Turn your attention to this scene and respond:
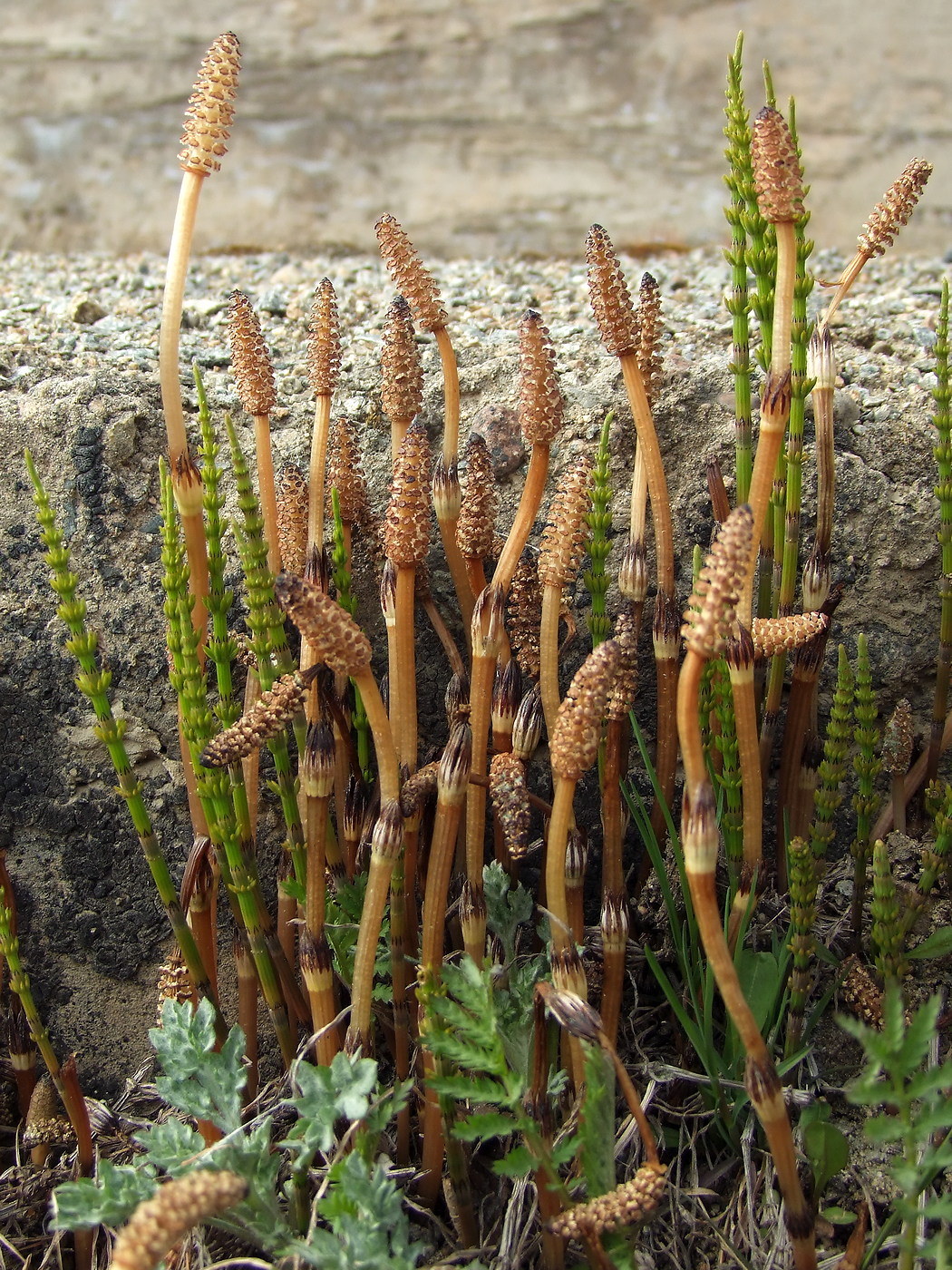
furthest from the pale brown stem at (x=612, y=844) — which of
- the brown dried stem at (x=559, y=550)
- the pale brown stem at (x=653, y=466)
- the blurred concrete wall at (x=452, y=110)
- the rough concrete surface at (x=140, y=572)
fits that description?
the blurred concrete wall at (x=452, y=110)

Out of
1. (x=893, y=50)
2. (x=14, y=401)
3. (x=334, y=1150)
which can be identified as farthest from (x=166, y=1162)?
(x=893, y=50)

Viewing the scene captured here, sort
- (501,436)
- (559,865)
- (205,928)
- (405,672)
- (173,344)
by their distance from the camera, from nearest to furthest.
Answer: (559,865) → (405,672) → (173,344) → (205,928) → (501,436)

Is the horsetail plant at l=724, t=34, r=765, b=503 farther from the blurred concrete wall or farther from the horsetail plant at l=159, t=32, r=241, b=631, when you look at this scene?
Answer: the blurred concrete wall

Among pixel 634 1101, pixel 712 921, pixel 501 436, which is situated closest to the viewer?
pixel 712 921

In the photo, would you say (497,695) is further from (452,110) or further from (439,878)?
(452,110)

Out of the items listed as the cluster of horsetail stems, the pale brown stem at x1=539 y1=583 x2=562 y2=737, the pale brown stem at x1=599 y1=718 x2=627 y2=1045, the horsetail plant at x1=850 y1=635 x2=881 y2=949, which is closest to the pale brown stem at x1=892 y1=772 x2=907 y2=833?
the cluster of horsetail stems

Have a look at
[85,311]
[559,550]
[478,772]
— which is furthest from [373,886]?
[85,311]
